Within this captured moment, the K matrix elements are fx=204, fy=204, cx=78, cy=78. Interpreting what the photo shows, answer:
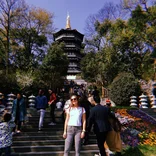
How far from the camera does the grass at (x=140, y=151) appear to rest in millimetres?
6327

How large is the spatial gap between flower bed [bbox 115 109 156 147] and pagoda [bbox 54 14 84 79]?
34.1m

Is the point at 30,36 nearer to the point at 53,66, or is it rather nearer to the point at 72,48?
the point at 53,66

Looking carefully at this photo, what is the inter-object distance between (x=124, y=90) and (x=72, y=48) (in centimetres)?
3234

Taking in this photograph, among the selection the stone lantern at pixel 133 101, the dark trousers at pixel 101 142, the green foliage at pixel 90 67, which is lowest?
the dark trousers at pixel 101 142

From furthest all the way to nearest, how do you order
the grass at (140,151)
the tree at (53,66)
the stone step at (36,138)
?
1. the tree at (53,66)
2. the stone step at (36,138)
3. the grass at (140,151)

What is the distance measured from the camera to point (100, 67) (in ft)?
87.1

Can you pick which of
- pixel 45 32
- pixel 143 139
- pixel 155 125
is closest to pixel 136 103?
pixel 155 125

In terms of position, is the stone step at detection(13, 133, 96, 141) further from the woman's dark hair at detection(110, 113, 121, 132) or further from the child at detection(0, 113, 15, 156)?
the woman's dark hair at detection(110, 113, 121, 132)

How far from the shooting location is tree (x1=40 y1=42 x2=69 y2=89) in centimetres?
2717

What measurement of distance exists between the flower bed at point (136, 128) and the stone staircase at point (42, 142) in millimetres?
1476

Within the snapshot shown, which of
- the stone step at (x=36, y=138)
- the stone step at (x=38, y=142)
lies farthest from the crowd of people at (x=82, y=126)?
the stone step at (x=36, y=138)

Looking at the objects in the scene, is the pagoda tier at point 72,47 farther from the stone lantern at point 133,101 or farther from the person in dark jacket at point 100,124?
the person in dark jacket at point 100,124

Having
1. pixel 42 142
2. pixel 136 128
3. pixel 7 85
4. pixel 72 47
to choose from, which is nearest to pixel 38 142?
pixel 42 142

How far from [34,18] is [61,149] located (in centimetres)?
2841
